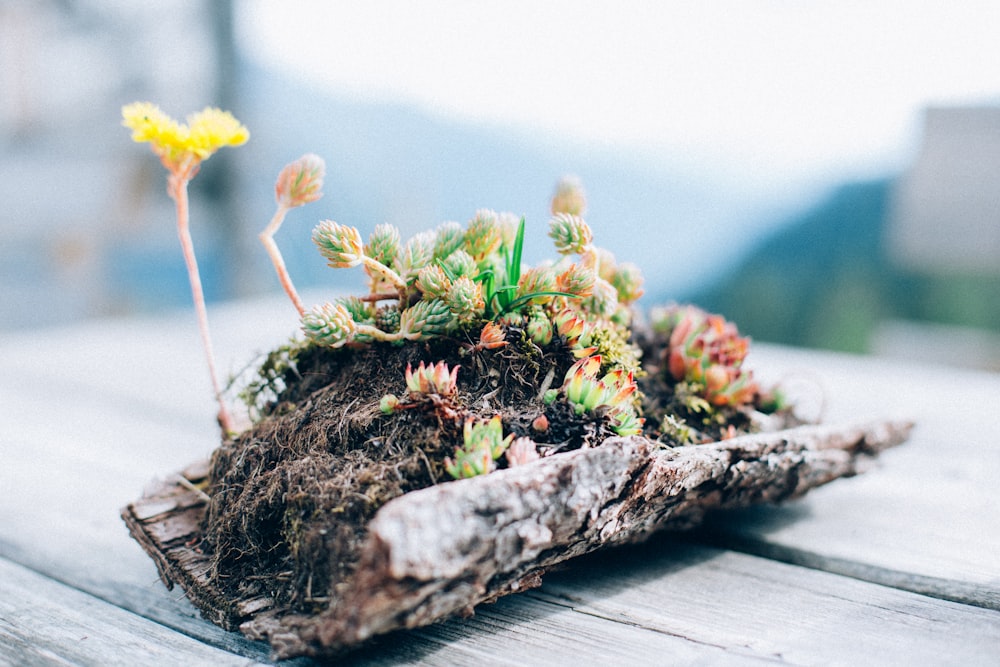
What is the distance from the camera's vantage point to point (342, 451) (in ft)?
3.37

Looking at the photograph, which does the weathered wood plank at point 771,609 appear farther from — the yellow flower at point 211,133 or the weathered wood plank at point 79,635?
the yellow flower at point 211,133

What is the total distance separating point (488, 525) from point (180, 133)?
72cm

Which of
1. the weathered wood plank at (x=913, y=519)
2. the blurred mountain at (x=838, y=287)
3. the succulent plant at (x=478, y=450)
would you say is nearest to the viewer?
the succulent plant at (x=478, y=450)

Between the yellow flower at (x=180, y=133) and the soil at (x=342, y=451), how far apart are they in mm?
350

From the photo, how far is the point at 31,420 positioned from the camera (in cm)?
206

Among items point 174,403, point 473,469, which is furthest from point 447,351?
point 174,403

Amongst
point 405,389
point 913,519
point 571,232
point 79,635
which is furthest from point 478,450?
point 913,519

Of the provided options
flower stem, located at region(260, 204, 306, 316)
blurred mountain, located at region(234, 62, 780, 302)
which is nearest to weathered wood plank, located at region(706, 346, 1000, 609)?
flower stem, located at region(260, 204, 306, 316)

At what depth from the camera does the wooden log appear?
2.56 ft

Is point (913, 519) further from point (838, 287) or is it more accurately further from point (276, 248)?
point (838, 287)

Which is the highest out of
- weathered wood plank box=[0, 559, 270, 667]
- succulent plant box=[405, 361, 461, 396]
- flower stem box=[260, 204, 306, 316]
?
flower stem box=[260, 204, 306, 316]

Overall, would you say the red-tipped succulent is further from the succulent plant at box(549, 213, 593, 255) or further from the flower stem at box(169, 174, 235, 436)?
the flower stem at box(169, 174, 235, 436)

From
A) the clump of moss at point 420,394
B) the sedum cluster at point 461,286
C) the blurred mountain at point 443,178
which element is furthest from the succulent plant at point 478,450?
the blurred mountain at point 443,178

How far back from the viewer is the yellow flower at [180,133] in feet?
3.55
